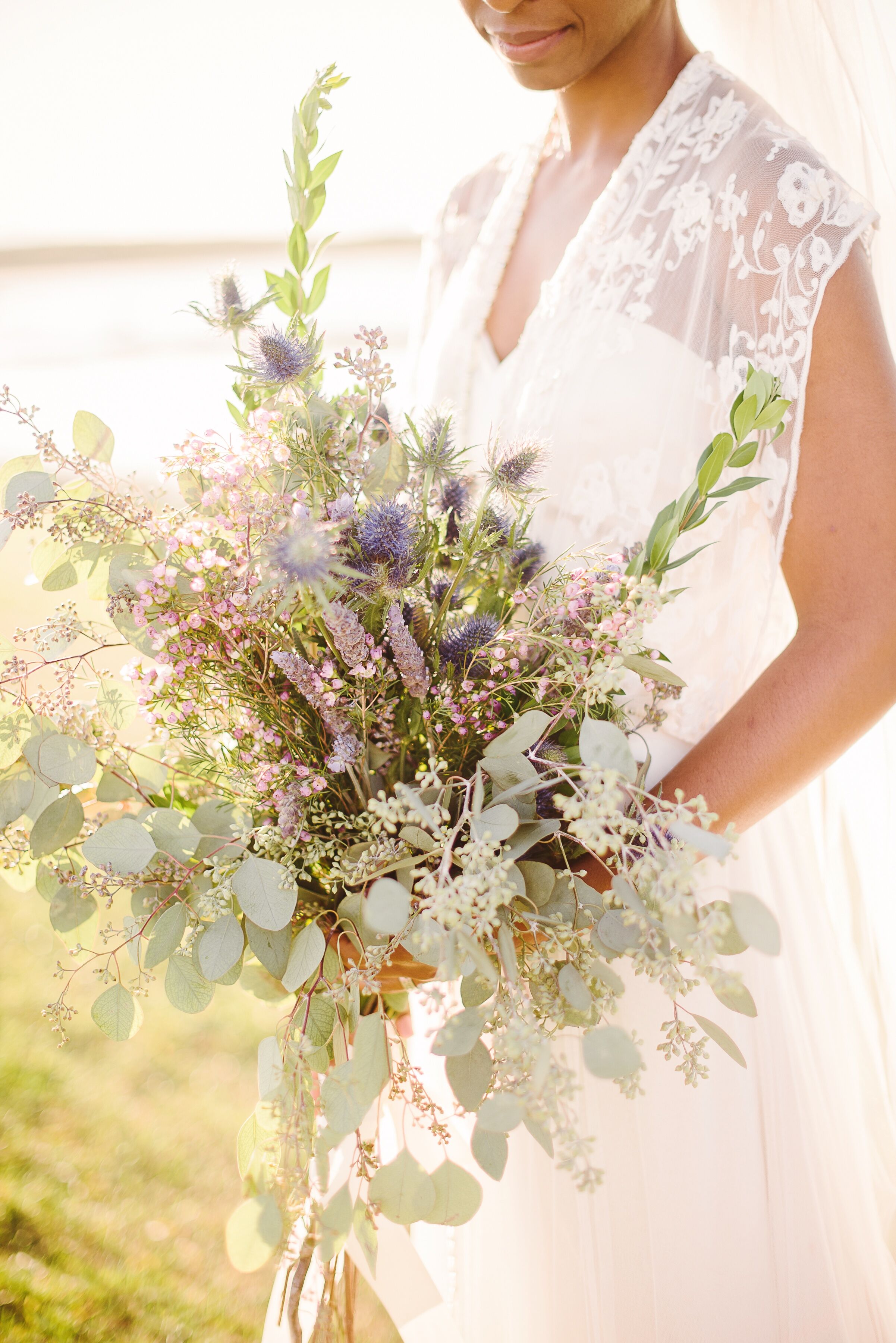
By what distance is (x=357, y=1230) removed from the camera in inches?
23.2

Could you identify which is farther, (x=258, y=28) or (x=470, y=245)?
(x=258, y=28)

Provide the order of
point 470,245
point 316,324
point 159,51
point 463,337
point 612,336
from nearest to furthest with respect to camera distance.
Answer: point 316,324 < point 612,336 < point 463,337 < point 470,245 < point 159,51

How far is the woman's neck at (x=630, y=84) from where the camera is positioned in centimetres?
105

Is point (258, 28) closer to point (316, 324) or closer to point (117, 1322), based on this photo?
point (316, 324)

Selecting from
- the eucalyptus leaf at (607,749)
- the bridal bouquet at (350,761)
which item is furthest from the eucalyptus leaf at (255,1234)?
the eucalyptus leaf at (607,749)

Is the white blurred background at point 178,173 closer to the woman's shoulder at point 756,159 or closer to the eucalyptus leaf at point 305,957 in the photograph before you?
the woman's shoulder at point 756,159

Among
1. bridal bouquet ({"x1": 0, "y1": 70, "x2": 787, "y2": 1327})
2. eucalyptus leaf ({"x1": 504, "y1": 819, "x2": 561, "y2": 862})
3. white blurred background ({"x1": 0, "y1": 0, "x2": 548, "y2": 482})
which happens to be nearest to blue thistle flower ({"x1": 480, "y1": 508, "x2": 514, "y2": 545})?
bridal bouquet ({"x1": 0, "y1": 70, "x2": 787, "y2": 1327})

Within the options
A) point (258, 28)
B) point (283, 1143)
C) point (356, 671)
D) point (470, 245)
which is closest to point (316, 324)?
point (356, 671)

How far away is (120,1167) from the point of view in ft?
6.50

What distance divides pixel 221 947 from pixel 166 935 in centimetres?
5

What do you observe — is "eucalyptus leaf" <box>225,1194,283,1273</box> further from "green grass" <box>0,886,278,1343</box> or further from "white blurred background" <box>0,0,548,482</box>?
"white blurred background" <box>0,0,548,482</box>

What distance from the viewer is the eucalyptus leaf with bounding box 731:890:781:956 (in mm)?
446

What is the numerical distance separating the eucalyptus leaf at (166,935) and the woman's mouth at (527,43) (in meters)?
1.00

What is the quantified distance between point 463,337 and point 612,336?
30cm
